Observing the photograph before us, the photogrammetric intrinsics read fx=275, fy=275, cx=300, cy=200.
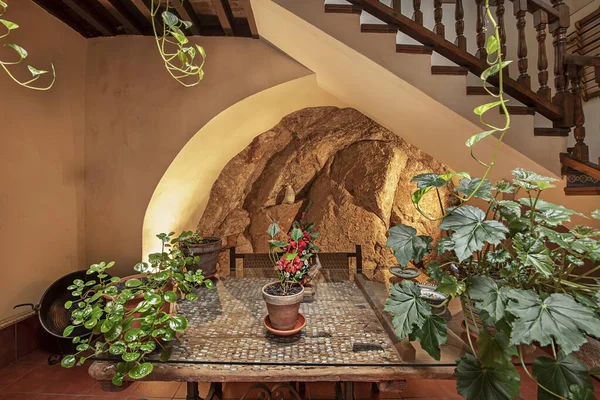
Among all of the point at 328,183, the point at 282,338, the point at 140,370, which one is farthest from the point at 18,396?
the point at 328,183

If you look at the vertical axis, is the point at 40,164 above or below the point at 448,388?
above

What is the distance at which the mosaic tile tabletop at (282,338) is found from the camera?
120 cm

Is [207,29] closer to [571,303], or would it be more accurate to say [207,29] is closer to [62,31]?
[62,31]

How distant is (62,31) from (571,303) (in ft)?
12.3

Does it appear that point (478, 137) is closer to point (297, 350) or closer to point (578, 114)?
point (297, 350)

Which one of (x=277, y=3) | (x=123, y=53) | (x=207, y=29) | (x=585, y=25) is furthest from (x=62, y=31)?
(x=585, y=25)

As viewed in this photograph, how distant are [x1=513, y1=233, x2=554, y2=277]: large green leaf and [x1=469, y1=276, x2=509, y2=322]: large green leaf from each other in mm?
111

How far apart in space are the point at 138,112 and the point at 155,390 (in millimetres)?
2349

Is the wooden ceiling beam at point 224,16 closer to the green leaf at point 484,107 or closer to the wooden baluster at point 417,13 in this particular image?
the wooden baluster at point 417,13

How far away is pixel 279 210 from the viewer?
3.65 m

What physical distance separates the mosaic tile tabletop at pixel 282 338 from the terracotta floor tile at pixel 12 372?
1.49 metres

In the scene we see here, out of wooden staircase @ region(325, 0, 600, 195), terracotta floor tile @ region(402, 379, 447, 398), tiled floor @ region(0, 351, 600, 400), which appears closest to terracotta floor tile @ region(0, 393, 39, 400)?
tiled floor @ region(0, 351, 600, 400)

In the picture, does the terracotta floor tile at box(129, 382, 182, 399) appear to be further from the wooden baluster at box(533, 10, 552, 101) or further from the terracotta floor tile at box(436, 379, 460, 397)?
the wooden baluster at box(533, 10, 552, 101)

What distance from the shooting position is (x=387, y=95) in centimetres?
230
